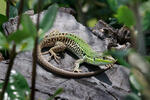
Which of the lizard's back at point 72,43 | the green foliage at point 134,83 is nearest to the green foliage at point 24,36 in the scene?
the green foliage at point 134,83

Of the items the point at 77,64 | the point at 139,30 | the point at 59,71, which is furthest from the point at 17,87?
the point at 77,64

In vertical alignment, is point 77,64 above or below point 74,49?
below

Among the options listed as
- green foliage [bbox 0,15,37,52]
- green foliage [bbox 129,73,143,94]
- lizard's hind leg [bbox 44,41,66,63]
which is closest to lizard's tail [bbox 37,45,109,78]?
lizard's hind leg [bbox 44,41,66,63]

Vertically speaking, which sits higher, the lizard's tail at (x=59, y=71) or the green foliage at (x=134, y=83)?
the green foliage at (x=134, y=83)

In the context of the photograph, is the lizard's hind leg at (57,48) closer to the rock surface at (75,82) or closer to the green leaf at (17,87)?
the rock surface at (75,82)

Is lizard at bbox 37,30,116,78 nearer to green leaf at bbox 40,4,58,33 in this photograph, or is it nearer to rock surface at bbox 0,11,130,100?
rock surface at bbox 0,11,130,100

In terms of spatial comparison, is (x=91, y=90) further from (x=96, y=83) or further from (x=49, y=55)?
(x=49, y=55)

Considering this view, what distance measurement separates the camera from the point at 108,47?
5.17m

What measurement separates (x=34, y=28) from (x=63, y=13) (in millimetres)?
4619

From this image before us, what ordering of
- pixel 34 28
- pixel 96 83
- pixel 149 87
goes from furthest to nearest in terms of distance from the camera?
pixel 96 83 → pixel 34 28 → pixel 149 87

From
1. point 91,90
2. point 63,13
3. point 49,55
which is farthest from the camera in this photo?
point 63,13

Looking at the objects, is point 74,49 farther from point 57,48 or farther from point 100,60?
point 100,60

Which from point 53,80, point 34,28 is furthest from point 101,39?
point 34,28

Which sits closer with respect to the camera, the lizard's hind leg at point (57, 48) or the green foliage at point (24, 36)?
the green foliage at point (24, 36)
